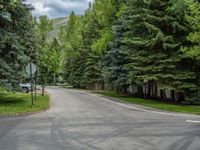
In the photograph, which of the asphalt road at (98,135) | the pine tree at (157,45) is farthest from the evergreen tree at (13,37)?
the pine tree at (157,45)

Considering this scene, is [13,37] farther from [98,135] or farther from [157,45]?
[98,135]

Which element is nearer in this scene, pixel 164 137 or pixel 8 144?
pixel 8 144

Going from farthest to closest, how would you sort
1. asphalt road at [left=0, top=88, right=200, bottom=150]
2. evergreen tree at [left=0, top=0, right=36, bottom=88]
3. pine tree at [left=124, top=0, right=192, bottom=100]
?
pine tree at [left=124, top=0, right=192, bottom=100]
evergreen tree at [left=0, top=0, right=36, bottom=88]
asphalt road at [left=0, top=88, right=200, bottom=150]

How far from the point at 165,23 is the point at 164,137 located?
65.1ft

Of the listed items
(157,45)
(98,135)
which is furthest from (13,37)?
(98,135)

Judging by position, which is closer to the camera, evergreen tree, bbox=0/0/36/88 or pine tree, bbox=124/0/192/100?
evergreen tree, bbox=0/0/36/88

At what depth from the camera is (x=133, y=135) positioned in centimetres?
1233

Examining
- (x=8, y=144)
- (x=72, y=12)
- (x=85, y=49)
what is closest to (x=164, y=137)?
(x=8, y=144)

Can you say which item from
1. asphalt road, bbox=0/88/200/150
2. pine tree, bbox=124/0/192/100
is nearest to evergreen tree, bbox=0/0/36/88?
asphalt road, bbox=0/88/200/150

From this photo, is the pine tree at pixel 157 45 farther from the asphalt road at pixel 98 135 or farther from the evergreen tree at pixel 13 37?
the asphalt road at pixel 98 135

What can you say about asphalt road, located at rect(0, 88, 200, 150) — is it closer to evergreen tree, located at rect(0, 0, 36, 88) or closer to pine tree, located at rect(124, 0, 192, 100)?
evergreen tree, located at rect(0, 0, 36, 88)

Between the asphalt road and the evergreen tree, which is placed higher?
the evergreen tree

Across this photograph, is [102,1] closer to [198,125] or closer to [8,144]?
[198,125]

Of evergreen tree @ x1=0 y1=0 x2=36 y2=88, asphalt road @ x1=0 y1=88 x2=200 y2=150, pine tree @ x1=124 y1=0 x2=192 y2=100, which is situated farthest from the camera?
pine tree @ x1=124 y1=0 x2=192 y2=100
